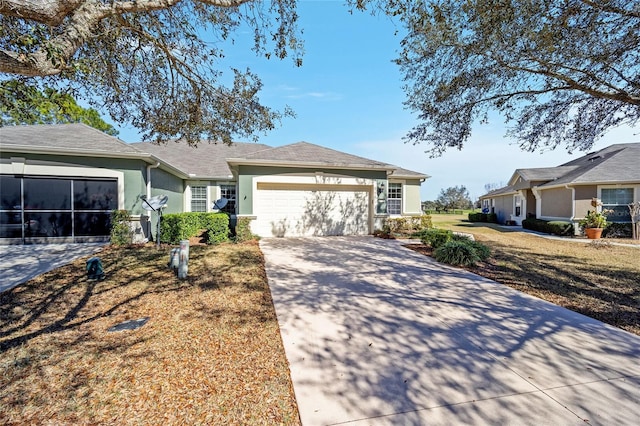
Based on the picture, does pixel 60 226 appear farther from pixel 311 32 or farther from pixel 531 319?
pixel 531 319

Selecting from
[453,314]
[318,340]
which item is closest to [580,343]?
[453,314]

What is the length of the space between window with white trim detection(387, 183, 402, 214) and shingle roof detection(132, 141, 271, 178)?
999 centimetres

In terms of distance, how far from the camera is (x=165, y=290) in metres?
5.27

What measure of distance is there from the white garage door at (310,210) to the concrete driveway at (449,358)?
254 inches

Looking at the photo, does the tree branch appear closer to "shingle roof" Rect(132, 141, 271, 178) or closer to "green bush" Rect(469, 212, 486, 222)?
"shingle roof" Rect(132, 141, 271, 178)

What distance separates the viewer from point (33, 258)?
738cm

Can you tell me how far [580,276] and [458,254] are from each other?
2706 millimetres

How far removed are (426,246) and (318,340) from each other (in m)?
7.56

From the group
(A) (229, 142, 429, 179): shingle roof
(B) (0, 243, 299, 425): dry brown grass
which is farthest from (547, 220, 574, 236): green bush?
(B) (0, 243, 299, 425): dry brown grass

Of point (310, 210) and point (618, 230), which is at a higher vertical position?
point (310, 210)

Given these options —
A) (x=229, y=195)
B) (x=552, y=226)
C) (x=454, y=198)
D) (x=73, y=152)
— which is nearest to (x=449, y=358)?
(x=73, y=152)

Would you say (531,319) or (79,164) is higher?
(79,164)

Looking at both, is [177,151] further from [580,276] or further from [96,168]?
[580,276]

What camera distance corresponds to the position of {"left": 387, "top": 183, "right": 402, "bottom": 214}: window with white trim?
678 inches
